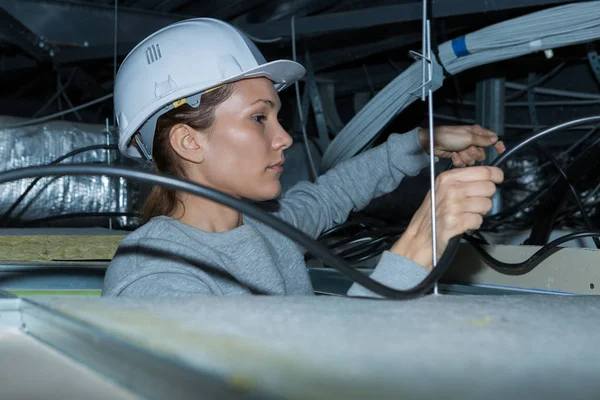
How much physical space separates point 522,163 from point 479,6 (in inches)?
43.0

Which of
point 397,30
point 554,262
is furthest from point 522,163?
point 554,262

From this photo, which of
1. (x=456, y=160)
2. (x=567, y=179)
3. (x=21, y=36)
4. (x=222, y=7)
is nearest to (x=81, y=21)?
(x=21, y=36)

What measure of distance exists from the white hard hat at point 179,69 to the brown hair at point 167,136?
1 centimetres

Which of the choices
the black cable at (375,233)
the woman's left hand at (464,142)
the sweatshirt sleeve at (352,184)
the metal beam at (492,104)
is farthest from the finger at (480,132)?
the metal beam at (492,104)

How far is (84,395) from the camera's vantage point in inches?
16.5

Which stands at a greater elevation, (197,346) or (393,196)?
(393,196)

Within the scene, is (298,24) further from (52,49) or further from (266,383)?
(266,383)

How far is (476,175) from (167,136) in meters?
0.56

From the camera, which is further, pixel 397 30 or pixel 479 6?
pixel 397 30

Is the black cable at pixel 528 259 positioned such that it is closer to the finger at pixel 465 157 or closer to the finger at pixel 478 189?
the finger at pixel 465 157

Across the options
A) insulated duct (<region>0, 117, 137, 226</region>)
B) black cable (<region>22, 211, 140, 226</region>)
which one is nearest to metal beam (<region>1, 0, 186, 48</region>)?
insulated duct (<region>0, 117, 137, 226</region>)

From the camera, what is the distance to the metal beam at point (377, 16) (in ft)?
4.70

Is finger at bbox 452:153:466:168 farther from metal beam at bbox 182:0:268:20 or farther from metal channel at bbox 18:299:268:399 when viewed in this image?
metal beam at bbox 182:0:268:20

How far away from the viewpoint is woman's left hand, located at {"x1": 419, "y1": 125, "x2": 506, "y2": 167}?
3.65 ft
